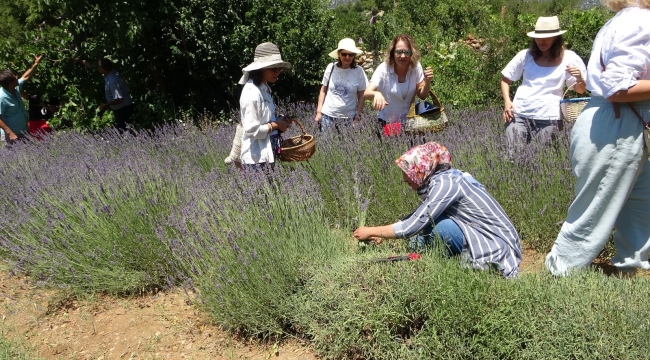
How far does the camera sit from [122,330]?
3527mm

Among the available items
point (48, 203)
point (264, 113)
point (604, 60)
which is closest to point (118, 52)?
point (48, 203)

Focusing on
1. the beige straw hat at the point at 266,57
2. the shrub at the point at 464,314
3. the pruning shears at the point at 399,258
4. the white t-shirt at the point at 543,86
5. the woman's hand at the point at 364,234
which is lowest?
the shrub at the point at 464,314

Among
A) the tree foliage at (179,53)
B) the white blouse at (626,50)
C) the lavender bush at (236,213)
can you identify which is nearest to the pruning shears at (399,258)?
the lavender bush at (236,213)

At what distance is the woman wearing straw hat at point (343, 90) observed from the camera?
5.43m

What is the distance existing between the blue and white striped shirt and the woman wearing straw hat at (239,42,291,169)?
Result: 52.2 inches

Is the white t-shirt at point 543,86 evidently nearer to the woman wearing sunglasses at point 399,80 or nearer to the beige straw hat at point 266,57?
the woman wearing sunglasses at point 399,80

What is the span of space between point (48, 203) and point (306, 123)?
3.21m

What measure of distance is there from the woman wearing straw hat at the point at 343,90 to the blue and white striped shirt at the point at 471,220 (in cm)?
246

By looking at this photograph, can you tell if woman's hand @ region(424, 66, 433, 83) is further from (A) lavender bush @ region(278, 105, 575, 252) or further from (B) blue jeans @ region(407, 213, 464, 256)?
(B) blue jeans @ region(407, 213, 464, 256)

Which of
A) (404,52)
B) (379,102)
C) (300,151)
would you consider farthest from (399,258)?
(404,52)

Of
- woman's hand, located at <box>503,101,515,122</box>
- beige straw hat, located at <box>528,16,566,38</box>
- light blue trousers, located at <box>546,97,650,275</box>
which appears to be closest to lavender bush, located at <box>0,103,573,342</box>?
woman's hand, located at <box>503,101,515,122</box>

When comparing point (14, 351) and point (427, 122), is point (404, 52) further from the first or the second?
point (14, 351)

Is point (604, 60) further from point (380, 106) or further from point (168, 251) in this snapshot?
point (168, 251)

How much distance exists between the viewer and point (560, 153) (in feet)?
14.3
